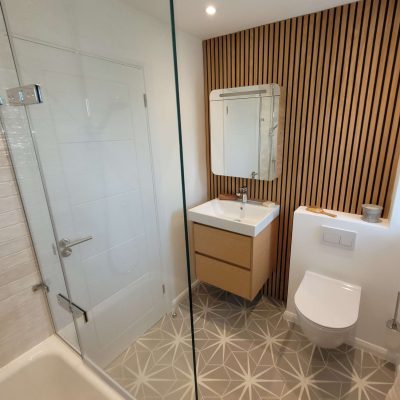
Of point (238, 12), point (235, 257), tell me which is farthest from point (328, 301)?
point (238, 12)

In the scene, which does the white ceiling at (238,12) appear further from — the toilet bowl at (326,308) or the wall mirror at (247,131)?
the toilet bowl at (326,308)

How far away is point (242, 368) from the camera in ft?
5.86

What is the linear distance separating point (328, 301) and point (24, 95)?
2.14m

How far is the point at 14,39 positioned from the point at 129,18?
63 centimetres

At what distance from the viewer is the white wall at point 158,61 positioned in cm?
122

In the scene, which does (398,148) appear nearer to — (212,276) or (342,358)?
(342,358)

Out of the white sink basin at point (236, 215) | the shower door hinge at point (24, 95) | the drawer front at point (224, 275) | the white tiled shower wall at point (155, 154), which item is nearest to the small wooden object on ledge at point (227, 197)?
the white sink basin at point (236, 215)

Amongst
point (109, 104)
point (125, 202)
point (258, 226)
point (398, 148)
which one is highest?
point (109, 104)

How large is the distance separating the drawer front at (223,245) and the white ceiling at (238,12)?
1.55 metres

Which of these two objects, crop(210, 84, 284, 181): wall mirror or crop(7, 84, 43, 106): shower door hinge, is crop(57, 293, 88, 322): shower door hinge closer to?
crop(7, 84, 43, 106): shower door hinge

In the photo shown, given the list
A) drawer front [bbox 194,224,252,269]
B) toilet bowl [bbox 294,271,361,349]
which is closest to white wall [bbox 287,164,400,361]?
toilet bowl [bbox 294,271,361,349]

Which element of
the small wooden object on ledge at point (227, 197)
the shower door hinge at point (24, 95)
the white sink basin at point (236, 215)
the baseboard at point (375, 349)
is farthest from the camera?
the small wooden object on ledge at point (227, 197)

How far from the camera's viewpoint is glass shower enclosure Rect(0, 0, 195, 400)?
1261 millimetres

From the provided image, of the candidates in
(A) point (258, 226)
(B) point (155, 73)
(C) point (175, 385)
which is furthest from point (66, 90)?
(C) point (175, 385)
